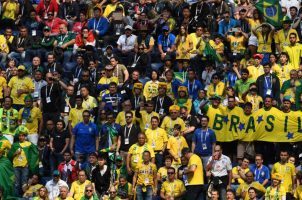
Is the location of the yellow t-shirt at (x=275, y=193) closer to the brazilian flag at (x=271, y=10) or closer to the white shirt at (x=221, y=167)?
the white shirt at (x=221, y=167)

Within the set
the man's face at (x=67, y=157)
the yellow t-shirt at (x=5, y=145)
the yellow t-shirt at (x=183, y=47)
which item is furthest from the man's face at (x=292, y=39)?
the yellow t-shirt at (x=5, y=145)

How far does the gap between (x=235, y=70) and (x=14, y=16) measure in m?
7.35

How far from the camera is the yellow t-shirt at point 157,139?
107 ft

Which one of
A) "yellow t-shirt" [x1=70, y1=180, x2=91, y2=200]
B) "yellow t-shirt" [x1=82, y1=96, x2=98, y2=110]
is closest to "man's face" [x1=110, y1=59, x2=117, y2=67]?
"yellow t-shirt" [x1=82, y1=96, x2=98, y2=110]

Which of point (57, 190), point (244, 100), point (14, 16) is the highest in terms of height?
point (14, 16)

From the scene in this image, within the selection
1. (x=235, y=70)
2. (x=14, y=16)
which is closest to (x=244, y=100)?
(x=235, y=70)

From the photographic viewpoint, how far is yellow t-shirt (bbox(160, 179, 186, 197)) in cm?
3123

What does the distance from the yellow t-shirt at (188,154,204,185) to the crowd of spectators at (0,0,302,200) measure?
0.03 meters

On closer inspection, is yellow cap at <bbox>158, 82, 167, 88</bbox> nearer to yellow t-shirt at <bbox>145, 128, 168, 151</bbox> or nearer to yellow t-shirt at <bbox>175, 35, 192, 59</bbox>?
yellow t-shirt at <bbox>145, 128, 168, 151</bbox>

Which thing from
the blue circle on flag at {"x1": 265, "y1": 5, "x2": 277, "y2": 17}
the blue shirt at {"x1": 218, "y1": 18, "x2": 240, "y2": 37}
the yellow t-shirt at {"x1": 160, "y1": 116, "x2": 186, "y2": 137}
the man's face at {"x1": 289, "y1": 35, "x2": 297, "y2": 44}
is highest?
the blue circle on flag at {"x1": 265, "y1": 5, "x2": 277, "y2": 17}

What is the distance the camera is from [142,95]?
1357 inches

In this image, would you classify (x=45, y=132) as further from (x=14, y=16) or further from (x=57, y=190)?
(x=14, y=16)

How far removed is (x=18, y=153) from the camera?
32781 millimetres

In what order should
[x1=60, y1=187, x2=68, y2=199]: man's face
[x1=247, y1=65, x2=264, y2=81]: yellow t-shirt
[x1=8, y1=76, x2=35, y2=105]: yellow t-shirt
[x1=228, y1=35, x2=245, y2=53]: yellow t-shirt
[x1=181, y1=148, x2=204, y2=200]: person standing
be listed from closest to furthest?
1. [x1=60, y1=187, x2=68, y2=199]: man's face
2. [x1=181, y1=148, x2=204, y2=200]: person standing
3. [x1=247, y1=65, x2=264, y2=81]: yellow t-shirt
4. [x1=8, y1=76, x2=35, y2=105]: yellow t-shirt
5. [x1=228, y1=35, x2=245, y2=53]: yellow t-shirt
